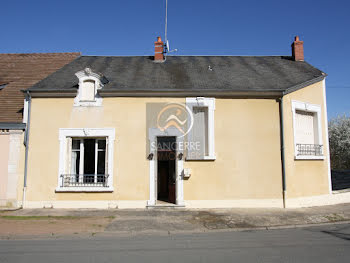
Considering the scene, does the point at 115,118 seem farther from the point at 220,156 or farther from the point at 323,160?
the point at 323,160

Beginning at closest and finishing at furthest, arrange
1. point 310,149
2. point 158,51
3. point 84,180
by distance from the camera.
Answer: point 84,180 → point 310,149 → point 158,51

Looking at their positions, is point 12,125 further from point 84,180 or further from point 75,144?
point 84,180

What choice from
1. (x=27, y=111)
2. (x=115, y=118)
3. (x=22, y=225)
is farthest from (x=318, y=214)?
(x=27, y=111)

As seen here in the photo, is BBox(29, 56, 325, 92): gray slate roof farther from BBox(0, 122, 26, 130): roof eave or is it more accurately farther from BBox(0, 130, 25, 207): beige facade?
BBox(0, 130, 25, 207): beige facade

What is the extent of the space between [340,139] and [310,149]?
13.4m

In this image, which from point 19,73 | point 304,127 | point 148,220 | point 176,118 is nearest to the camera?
point 148,220

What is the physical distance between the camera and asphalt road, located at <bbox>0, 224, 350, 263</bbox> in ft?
15.6

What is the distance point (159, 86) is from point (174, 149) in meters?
2.52

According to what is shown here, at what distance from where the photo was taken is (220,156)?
33.6 ft

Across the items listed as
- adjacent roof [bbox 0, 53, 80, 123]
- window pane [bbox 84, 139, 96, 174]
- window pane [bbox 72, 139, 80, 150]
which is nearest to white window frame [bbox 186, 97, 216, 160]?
window pane [bbox 84, 139, 96, 174]

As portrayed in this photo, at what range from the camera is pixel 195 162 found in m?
10.2

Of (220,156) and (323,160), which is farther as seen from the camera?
(323,160)

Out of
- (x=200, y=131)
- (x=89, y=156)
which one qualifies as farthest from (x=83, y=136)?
(x=200, y=131)

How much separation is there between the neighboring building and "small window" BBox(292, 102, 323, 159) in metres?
10.6
